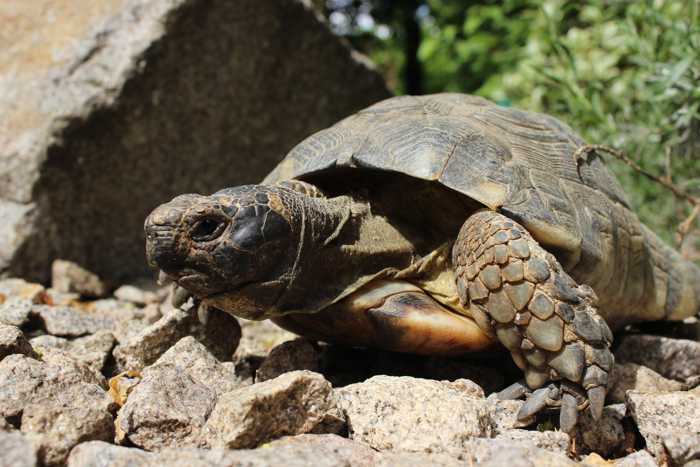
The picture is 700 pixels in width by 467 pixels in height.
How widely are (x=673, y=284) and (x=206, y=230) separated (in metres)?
2.19

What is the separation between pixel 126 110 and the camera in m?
3.94

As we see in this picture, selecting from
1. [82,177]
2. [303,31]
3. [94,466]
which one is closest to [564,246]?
[94,466]

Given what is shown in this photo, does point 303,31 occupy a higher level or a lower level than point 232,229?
higher

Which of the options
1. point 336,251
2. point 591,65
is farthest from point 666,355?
point 591,65

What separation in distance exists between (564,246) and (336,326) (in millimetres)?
817

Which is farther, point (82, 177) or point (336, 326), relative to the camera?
point (82, 177)

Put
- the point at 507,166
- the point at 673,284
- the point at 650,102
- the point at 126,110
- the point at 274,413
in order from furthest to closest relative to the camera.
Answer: the point at 126,110, the point at 650,102, the point at 673,284, the point at 507,166, the point at 274,413

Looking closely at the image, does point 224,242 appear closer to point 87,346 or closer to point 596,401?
point 87,346

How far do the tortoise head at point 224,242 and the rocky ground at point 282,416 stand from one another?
29 centimetres

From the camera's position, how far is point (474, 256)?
215cm

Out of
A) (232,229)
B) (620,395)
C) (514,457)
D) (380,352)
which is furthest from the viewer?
(380,352)

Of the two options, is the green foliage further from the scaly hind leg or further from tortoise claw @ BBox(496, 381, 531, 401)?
tortoise claw @ BBox(496, 381, 531, 401)

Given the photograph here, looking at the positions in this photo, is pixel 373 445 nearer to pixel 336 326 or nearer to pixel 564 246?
pixel 336 326

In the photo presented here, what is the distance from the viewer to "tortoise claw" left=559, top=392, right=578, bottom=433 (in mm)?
1954
